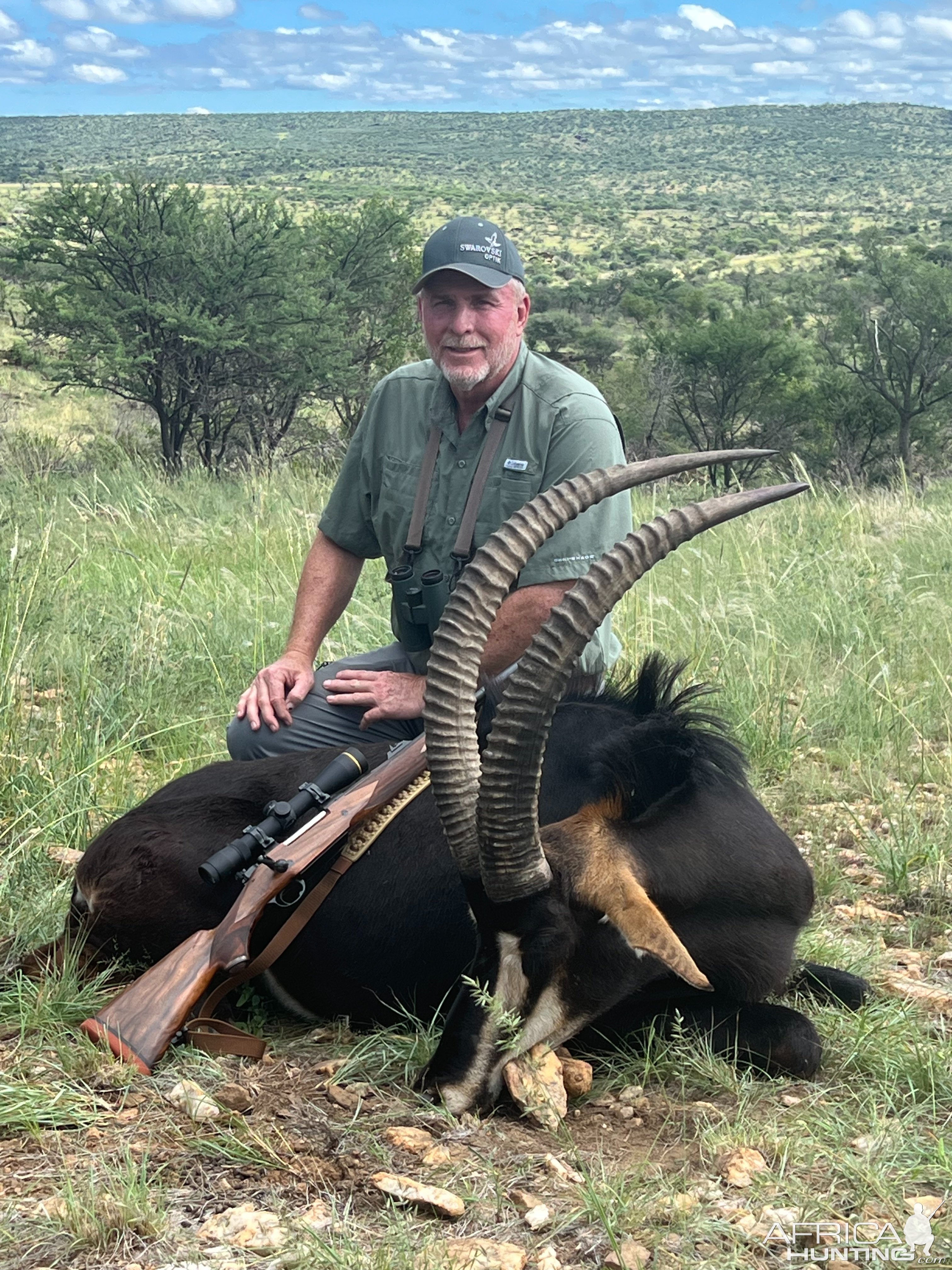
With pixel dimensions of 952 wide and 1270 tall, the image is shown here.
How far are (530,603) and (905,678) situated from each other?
9.79 ft

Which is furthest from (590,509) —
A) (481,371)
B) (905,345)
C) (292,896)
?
(905,345)

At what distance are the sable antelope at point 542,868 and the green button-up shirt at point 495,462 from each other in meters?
0.86

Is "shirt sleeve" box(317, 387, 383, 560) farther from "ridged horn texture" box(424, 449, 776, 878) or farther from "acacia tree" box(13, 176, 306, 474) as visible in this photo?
"acacia tree" box(13, 176, 306, 474)

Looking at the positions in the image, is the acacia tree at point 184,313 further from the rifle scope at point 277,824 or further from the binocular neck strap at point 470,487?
the rifle scope at point 277,824

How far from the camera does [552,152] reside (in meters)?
111

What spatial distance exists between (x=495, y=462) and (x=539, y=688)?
2.03 m

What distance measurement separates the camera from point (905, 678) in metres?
6.63

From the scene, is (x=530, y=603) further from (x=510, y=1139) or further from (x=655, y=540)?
(x=510, y=1139)

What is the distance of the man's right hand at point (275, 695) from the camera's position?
16.4 ft

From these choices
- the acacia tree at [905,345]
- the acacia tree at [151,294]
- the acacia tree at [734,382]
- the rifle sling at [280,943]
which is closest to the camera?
the rifle sling at [280,943]

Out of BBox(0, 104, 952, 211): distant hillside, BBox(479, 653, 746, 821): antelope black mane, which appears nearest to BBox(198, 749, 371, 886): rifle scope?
BBox(479, 653, 746, 821): antelope black mane

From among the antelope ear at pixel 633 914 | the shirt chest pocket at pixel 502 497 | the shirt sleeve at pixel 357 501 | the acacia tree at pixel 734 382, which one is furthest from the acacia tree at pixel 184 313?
the antelope ear at pixel 633 914

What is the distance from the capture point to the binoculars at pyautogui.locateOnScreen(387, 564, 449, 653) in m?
4.84

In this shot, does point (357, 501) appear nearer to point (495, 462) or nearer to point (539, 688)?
point (495, 462)
